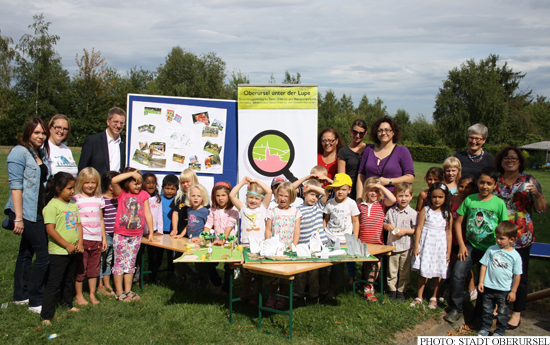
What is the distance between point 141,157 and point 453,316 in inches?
184

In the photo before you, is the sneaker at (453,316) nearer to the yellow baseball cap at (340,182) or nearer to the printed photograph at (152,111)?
the yellow baseball cap at (340,182)

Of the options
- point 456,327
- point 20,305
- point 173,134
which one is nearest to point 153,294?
point 20,305

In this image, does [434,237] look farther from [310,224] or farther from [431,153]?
[431,153]

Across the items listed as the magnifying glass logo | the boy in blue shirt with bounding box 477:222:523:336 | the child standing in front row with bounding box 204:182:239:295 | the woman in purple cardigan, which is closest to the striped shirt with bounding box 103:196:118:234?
the child standing in front row with bounding box 204:182:239:295

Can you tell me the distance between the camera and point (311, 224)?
4488mm

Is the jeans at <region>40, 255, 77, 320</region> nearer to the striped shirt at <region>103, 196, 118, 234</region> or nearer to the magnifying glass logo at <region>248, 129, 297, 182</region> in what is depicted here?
the striped shirt at <region>103, 196, 118, 234</region>

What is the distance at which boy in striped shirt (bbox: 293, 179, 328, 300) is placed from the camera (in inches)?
177

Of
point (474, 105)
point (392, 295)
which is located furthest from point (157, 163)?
point (474, 105)

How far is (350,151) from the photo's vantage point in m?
5.34

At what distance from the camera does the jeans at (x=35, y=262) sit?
384cm

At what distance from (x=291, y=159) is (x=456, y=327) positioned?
10.5ft

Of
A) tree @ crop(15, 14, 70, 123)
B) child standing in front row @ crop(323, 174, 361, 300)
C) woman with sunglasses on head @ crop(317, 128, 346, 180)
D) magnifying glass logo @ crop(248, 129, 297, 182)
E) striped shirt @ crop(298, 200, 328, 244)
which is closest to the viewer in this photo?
striped shirt @ crop(298, 200, 328, 244)

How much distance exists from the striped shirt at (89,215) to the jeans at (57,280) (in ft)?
0.94

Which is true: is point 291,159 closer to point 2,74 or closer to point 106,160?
point 106,160
